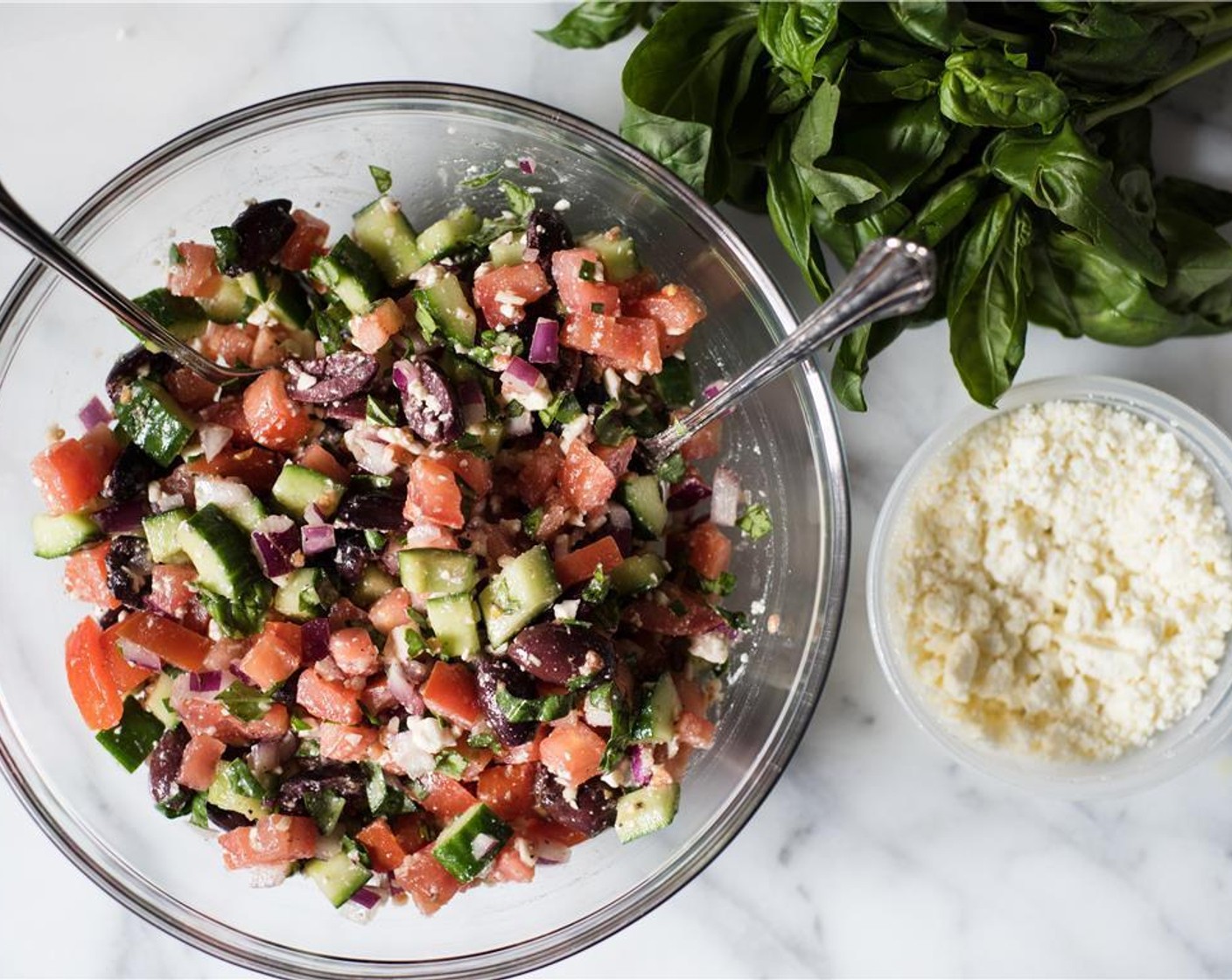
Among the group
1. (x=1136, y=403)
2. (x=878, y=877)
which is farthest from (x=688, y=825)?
(x=1136, y=403)

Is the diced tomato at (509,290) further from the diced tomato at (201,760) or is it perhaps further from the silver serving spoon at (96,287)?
the diced tomato at (201,760)

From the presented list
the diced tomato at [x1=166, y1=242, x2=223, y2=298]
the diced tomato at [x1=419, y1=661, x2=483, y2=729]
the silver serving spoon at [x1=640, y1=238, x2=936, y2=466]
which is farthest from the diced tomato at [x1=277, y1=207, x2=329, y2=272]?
the silver serving spoon at [x1=640, y1=238, x2=936, y2=466]

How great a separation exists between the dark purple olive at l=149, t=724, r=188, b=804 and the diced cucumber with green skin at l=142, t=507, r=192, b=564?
328 mm

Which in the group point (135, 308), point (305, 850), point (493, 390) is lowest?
point (305, 850)

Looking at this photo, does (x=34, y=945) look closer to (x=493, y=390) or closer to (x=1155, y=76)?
(x=493, y=390)

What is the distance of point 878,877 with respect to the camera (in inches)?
98.8

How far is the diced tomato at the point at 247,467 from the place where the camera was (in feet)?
6.73

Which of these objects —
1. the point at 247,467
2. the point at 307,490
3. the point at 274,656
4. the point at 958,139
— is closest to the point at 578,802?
the point at 274,656

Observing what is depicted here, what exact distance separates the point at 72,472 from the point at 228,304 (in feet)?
1.33

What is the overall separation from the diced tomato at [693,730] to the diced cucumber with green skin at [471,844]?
35 centimetres

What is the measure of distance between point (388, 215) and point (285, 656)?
2.62 feet

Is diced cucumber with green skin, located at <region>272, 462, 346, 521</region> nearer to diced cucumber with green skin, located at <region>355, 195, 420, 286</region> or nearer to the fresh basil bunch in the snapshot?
diced cucumber with green skin, located at <region>355, 195, 420, 286</region>

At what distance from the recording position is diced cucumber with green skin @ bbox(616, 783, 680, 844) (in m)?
2.05

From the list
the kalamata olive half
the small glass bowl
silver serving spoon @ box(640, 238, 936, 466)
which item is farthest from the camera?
the small glass bowl
